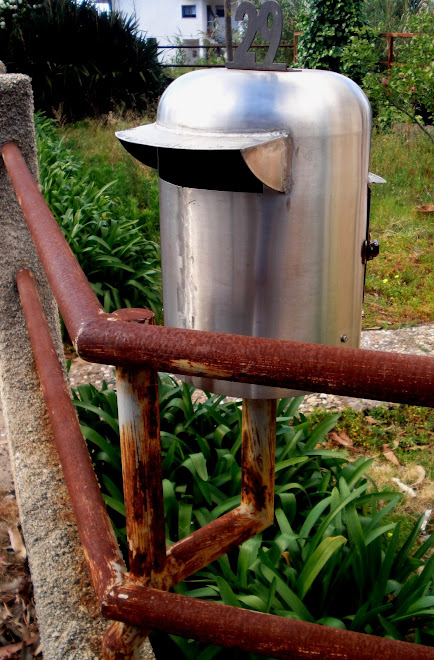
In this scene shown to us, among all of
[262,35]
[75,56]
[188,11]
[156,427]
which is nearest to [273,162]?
[262,35]

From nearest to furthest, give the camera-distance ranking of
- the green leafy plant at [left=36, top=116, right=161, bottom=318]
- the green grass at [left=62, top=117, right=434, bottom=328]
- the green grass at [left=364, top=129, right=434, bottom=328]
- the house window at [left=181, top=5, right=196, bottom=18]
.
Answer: the green leafy plant at [left=36, top=116, right=161, bottom=318], the green grass at [left=364, top=129, right=434, bottom=328], the green grass at [left=62, top=117, right=434, bottom=328], the house window at [left=181, top=5, right=196, bottom=18]

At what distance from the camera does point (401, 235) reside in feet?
22.2

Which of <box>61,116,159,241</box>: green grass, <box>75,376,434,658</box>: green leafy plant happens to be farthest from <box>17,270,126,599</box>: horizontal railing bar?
<box>61,116,159,241</box>: green grass

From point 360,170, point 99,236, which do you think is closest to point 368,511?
point 360,170

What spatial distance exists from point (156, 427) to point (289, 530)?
1.42m

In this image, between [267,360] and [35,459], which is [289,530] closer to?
[35,459]

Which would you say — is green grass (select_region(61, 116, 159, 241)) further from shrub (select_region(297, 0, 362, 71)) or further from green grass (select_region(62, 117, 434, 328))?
shrub (select_region(297, 0, 362, 71))

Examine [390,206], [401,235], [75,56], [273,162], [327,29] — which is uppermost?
[327,29]

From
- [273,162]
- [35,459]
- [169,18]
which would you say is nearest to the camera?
[273,162]

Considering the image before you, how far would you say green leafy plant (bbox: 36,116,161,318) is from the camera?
5094 millimetres

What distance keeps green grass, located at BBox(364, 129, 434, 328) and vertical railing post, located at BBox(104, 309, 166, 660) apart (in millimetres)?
4209

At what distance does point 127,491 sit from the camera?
1021mm

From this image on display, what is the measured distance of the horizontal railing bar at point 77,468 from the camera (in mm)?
1092

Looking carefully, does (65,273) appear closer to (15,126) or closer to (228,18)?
(228,18)
